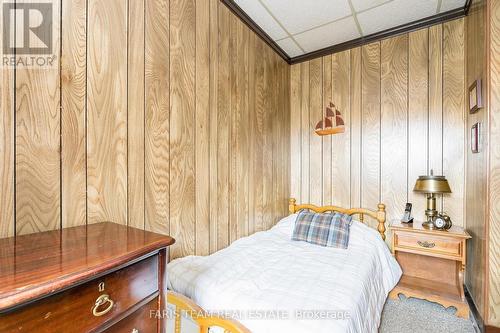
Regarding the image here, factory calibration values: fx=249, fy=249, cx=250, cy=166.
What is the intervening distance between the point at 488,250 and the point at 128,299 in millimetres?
2205

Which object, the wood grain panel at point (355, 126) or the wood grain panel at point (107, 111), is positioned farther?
the wood grain panel at point (355, 126)

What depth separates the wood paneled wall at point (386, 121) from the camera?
2.40 m

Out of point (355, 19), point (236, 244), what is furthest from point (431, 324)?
point (355, 19)

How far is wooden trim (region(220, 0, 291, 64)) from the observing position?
2.17 meters

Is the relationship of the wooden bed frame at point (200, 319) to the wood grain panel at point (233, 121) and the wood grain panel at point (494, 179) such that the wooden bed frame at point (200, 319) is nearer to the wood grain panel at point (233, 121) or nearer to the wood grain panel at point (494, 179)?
the wood grain panel at point (233, 121)

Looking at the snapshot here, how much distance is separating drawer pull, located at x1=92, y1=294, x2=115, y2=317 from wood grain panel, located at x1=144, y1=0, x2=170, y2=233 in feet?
2.49

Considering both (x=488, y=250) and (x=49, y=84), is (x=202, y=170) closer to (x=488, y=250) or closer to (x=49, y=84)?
(x=49, y=84)

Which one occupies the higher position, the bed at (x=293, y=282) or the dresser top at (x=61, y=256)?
the dresser top at (x=61, y=256)

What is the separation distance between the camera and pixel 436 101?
246cm

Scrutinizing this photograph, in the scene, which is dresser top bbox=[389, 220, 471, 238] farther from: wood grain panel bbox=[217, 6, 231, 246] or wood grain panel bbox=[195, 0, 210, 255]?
wood grain panel bbox=[195, 0, 210, 255]

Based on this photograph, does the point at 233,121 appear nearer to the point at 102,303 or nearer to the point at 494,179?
the point at 102,303

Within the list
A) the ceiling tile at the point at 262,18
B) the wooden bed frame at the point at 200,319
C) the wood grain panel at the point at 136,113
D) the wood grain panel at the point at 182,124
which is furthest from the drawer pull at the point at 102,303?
the ceiling tile at the point at 262,18

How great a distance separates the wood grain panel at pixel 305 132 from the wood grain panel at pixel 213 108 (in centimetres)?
148

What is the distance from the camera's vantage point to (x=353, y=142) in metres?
2.86
